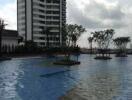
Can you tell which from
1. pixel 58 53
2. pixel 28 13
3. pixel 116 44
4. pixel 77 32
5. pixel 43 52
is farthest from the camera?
pixel 116 44

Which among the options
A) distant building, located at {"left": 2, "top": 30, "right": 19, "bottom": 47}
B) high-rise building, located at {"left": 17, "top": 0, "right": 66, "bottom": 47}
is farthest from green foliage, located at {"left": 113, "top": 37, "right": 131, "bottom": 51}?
distant building, located at {"left": 2, "top": 30, "right": 19, "bottom": 47}

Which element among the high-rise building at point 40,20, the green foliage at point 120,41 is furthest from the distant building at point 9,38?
the green foliage at point 120,41

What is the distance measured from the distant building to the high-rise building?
31.6m

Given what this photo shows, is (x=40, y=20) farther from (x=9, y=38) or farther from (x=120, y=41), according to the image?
(x=9, y=38)

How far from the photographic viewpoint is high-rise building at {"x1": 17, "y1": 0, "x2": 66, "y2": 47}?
150375 millimetres

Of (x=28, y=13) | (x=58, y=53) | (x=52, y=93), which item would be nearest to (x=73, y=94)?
(x=52, y=93)

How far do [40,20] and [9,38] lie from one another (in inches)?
1982

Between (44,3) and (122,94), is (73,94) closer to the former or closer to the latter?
(122,94)

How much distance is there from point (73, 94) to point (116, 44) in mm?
155412

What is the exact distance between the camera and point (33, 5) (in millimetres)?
152750

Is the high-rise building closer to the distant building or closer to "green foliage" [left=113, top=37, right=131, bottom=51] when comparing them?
the distant building

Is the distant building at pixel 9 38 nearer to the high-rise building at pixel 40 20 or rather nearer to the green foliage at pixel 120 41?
the high-rise building at pixel 40 20

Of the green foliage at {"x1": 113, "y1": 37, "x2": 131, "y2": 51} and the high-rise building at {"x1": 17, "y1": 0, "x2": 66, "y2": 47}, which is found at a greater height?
the high-rise building at {"x1": 17, "y1": 0, "x2": 66, "y2": 47}

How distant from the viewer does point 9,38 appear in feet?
354
